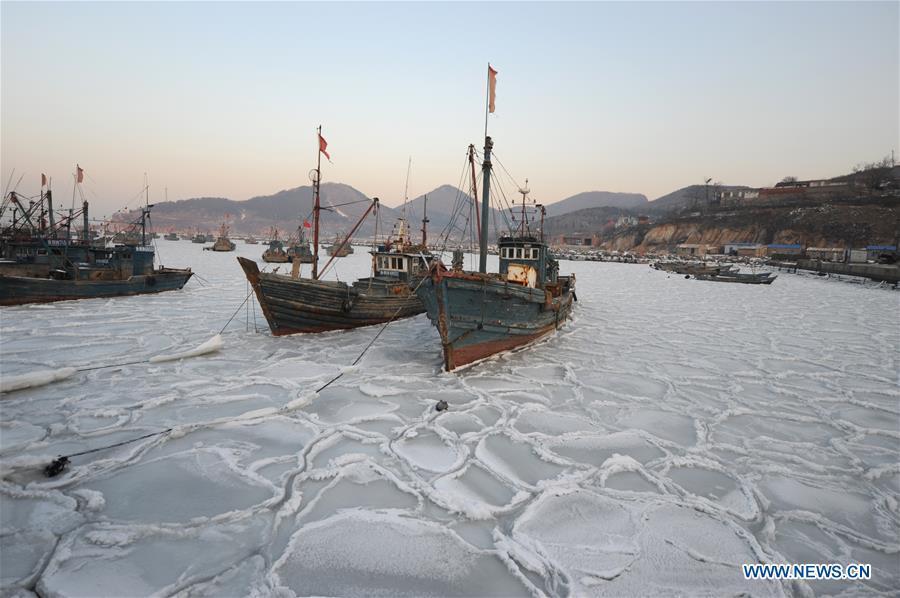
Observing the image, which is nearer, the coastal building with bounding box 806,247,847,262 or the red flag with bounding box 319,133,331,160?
the red flag with bounding box 319,133,331,160

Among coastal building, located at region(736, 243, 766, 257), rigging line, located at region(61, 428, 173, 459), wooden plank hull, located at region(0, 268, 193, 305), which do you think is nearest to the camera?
rigging line, located at region(61, 428, 173, 459)

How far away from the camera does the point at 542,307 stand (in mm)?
15078

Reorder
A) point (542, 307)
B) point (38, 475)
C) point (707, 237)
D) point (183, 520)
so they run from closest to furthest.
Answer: point (183, 520) → point (38, 475) → point (542, 307) → point (707, 237)

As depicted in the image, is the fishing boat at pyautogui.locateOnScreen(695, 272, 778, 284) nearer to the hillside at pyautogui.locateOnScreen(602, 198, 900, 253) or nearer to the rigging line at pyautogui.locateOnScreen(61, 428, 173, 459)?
the hillside at pyautogui.locateOnScreen(602, 198, 900, 253)

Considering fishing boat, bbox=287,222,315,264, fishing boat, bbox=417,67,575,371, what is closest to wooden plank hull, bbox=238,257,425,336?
fishing boat, bbox=287,222,315,264

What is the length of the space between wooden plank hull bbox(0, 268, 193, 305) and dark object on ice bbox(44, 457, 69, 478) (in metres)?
21.4

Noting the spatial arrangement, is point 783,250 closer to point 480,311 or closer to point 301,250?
point 301,250

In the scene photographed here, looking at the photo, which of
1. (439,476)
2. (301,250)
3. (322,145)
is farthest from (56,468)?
(301,250)

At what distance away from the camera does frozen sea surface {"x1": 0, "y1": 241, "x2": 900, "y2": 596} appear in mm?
4504

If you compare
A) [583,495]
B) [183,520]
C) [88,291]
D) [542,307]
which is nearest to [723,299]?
[542,307]

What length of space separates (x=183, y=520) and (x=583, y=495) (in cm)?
570

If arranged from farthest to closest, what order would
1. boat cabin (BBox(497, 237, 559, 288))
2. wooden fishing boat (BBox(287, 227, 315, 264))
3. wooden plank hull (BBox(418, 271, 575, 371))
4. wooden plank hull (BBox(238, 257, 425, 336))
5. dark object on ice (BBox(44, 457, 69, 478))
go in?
1. wooden fishing boat (BBox(287, 227, 315, 264))
2. boat cabin (BBox(497, 237, 559, 288))
3. wooden plank hull (BBox(238, 257, 425, 336))
4. wooden plank hull (BBox(418, 271, 575, 371))
5. dark object on ice (BBox(44, 457, 69, 478))

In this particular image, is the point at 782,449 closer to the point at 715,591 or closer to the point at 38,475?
the point at 715,591

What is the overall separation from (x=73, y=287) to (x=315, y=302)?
57.0ft
